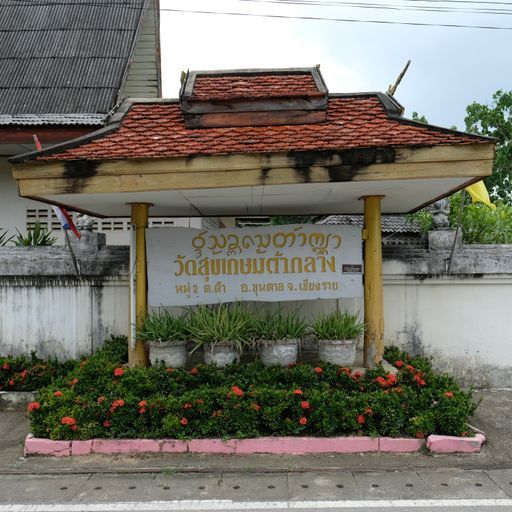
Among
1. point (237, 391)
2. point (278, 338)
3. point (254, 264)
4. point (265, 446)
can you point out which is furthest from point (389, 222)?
point (265, 446)

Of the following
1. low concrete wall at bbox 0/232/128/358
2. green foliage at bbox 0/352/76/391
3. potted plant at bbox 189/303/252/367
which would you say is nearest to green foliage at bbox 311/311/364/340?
potted plant at bbox 189/303/252/367

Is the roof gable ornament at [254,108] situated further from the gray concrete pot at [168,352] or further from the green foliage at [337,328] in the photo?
the gray concrete pot at [168,352]

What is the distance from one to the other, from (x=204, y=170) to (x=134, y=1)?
926cm

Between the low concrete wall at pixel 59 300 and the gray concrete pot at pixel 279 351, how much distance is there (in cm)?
229

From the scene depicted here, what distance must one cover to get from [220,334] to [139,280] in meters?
1.24

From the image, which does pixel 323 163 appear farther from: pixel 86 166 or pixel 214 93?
pixel 86 166

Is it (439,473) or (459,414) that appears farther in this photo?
(459,414)

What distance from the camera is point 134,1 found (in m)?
12.5

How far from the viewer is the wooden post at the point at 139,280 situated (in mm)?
6188

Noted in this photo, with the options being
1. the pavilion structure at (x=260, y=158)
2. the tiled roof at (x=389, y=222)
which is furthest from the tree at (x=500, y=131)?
the pavilion structure at (x=260, y=158)

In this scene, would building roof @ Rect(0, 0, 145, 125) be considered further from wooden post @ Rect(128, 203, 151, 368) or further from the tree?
the tree

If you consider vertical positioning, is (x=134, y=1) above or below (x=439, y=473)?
above

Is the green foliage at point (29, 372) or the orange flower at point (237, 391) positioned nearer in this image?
the orange flower at point (237, 391)

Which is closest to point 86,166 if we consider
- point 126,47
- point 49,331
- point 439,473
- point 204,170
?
point 204,170
